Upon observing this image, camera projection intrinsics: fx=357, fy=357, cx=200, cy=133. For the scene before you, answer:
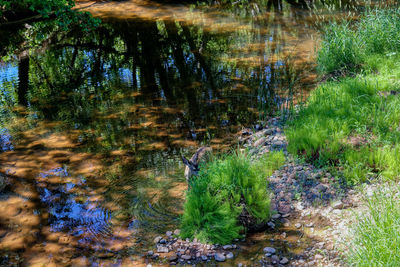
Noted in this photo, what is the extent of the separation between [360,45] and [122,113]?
5.50m

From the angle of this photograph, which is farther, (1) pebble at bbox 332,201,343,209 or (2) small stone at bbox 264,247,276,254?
(1) pebble at bbox 332,201,343,209

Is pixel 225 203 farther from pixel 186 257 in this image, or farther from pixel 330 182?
pixel 330 182

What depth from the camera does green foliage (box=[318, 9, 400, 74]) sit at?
7.60 m

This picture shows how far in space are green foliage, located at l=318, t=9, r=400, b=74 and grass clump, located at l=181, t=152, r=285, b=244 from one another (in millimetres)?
4401

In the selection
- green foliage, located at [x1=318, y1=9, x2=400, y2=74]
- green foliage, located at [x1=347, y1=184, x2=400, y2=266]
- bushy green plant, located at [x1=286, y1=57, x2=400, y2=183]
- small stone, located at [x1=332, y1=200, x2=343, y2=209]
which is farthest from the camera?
green foliage, located at [x1=318, y1=9, x2=400, y2=74]

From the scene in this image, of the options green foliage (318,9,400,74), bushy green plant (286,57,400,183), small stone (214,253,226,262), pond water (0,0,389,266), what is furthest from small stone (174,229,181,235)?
green foliage (318,9,400,74)

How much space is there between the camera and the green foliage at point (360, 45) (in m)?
7.60

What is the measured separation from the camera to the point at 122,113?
8.15 m

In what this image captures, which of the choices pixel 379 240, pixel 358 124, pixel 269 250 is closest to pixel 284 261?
pixel 269 250

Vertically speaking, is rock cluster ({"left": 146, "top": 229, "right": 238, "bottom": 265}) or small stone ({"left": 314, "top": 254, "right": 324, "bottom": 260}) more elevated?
small stone ({"left": 314, "top": 254, "right": 324, "bottom": 260})

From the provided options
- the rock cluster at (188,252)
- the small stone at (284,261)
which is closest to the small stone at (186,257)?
the rock cluster at (188,252)

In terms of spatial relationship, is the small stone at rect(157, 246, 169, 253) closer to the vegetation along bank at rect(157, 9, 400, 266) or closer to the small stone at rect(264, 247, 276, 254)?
the vegetation along bank at rect(157, 9, 400, 266)

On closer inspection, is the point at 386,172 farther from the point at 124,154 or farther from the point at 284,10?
the point at 284,10

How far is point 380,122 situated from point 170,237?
137 inches
